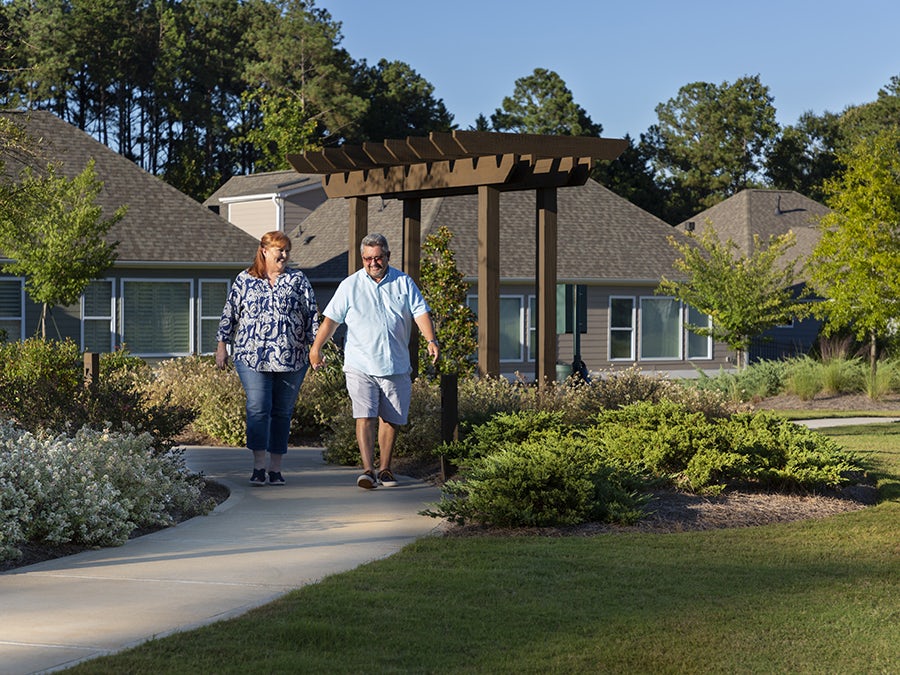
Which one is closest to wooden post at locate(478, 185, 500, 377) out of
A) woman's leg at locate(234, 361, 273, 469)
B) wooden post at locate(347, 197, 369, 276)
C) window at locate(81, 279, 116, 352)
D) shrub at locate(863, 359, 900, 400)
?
wooden post at locate(347, 197, 369, 276)

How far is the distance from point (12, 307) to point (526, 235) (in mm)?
12016

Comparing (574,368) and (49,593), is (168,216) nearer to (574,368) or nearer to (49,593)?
(574,368)

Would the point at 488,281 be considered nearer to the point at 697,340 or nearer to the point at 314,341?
the point at 314,341

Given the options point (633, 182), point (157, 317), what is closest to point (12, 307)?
point (157, 317)

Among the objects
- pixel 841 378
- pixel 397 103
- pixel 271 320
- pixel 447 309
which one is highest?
pixel 397 103

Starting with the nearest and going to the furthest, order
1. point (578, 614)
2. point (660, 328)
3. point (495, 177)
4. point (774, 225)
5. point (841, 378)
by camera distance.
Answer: point (578, 614)
point (495, 177)
point (841, 378)
point (660, 328)
point (774, 225)

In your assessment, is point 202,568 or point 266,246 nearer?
point 202,568

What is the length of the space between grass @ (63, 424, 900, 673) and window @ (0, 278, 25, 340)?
19.1 metres

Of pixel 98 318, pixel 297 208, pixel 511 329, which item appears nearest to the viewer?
pixel 98 318

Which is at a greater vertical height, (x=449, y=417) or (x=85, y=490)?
(x=449, y=417)

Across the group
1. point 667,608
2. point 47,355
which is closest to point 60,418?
point 667,608

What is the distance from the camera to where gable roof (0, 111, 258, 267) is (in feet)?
85.4

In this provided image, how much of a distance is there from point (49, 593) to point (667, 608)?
114 inches

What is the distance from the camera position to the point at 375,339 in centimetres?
985
